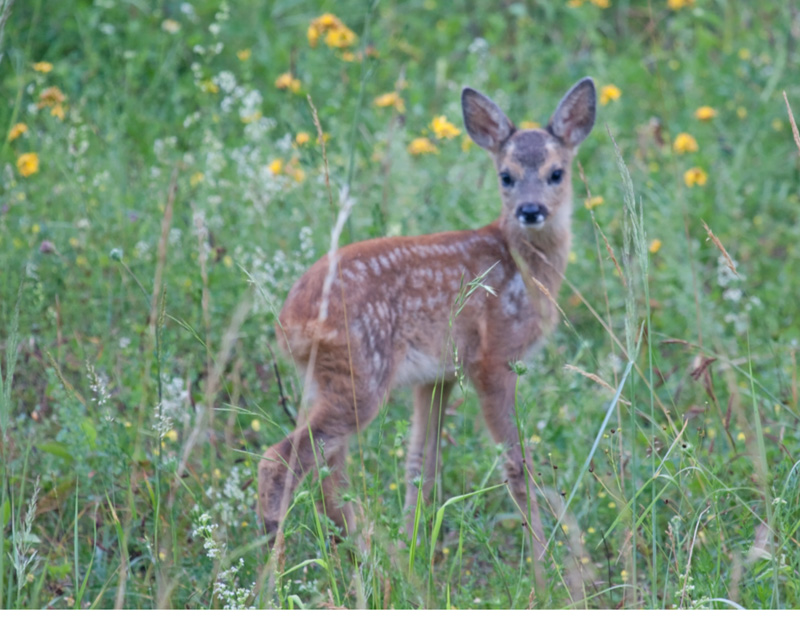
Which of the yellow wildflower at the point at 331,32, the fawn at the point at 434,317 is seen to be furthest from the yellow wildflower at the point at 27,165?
the fawn at the point at 434,317

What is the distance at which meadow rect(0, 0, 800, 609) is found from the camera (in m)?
2.82

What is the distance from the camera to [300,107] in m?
6.41

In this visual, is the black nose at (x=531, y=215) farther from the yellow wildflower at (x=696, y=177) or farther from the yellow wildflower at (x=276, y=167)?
the yellow wildflower at (x=696, y=177)

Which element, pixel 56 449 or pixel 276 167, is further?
pixel 276 167

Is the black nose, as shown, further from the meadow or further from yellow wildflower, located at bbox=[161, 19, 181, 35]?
yellow wildflower, located at bbox=[161, 19, 181, 35]

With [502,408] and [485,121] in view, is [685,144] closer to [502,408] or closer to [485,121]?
[485,121]

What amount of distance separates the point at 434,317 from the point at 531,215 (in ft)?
2.49

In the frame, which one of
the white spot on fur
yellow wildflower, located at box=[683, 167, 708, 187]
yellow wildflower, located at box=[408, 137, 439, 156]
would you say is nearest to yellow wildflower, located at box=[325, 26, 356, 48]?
yellow wildflower, located at box=[408, 137, 439, 156]

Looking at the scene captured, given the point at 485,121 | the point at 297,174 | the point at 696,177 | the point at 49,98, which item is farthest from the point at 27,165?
the point at 696,177

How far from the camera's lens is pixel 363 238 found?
534cm

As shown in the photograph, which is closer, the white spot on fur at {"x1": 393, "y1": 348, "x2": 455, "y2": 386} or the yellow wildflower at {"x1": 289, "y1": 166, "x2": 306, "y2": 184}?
the white spot on fur at {"x1": 393, "y1": 348, "x2": 455, "y2": 386}

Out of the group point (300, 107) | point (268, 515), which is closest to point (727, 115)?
point (300, 107)

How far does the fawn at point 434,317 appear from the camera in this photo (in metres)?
3.62

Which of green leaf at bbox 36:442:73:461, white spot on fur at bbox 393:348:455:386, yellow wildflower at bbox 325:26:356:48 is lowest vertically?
green leaf at bbox 36:442:73:461
